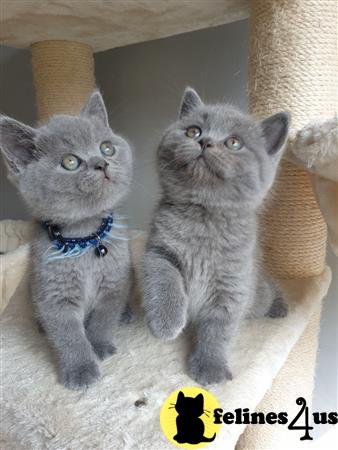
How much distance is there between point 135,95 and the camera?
1.86 m

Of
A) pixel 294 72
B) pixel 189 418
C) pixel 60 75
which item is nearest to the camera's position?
pixel 189 418

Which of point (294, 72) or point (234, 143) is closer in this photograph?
point (234, 143)

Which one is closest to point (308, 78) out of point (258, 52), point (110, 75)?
point (258, 52)

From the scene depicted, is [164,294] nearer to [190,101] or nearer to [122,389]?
[122,389]

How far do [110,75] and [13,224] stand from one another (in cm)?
79

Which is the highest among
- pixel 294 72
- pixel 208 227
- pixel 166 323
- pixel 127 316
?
pixel 294 72

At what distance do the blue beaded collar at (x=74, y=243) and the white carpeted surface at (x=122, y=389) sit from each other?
0.65 feet

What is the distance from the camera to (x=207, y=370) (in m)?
0.69

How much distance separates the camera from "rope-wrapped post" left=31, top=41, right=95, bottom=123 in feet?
4.68

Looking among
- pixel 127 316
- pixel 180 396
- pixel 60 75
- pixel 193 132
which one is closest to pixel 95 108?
pixel 193 132

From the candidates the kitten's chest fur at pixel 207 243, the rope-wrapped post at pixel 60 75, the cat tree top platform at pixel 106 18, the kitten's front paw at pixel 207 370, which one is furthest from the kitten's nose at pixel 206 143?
the rope-wrapped post at pixel 60 75

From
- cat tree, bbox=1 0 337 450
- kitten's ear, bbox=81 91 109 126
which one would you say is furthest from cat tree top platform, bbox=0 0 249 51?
kitten's ear, bbox=81 91 109 126

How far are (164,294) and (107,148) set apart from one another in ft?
0.94

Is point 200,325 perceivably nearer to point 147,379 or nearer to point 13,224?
point 147,379
